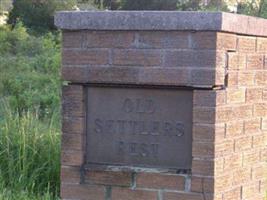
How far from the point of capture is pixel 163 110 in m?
3.88

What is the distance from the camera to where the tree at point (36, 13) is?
912 inches

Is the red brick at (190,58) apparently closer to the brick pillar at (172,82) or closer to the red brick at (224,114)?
the brick pillar at (172,82)

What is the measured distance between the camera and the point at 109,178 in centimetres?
397

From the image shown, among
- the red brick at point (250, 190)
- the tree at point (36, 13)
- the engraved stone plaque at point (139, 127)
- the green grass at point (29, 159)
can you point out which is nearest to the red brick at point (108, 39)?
the engraved stone plaque at point (139, 127)

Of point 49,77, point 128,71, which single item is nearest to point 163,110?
point 128,71

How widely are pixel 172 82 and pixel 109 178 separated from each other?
2.09 ft

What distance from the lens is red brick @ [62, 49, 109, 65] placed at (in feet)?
13.0

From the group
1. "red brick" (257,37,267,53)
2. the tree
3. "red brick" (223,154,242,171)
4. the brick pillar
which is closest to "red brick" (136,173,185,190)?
the brick pillar

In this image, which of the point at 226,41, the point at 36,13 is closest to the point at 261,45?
the point at 226,41

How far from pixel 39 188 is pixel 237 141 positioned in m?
2.52

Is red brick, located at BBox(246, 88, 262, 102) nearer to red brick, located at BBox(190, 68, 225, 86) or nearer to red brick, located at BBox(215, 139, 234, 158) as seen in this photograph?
red brick, located at BBox(215, 139, 234, 158)

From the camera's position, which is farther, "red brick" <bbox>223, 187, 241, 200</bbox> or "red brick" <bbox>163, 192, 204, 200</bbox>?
"red brick" <bbox>223, 187, 241, 200</bbox>

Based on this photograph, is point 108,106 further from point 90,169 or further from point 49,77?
point 49,77

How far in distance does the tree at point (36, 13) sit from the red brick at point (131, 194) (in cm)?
1917
